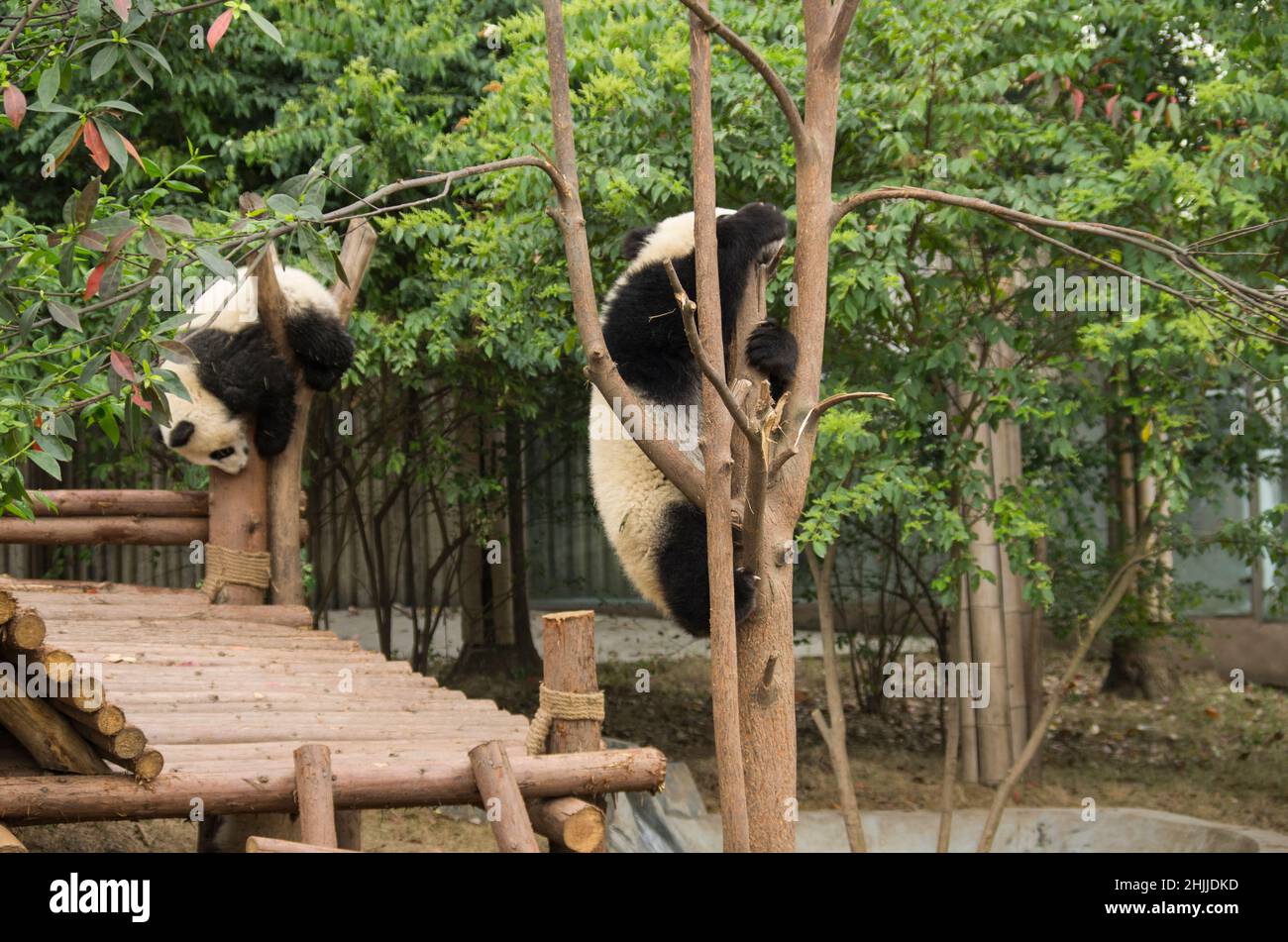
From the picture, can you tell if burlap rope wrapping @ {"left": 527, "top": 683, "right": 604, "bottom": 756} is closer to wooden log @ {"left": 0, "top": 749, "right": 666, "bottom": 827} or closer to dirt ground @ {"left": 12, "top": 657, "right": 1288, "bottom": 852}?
wooden log @ {"left": 0, "top": 749, "right": 666, "bottom": 827}

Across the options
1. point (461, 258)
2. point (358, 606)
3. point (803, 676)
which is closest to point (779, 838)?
point (461, 258)

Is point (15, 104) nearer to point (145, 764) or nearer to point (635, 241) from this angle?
point (145, 764)

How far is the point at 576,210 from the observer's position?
8.51 ft

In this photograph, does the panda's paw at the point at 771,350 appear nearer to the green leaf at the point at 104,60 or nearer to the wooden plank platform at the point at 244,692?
the wooden plank platform at the point at 244,692

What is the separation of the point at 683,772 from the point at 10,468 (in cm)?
409

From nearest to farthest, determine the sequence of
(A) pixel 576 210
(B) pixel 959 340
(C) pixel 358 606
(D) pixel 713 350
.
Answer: (D) pixel 713 350
(A) pixel 576 210
(B) pixel 959 340
(C) pixel 358 606

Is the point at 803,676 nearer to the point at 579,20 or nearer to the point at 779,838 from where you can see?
the point at 579,20

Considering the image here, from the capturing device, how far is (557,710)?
305 centimetres

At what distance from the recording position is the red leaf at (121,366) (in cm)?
232

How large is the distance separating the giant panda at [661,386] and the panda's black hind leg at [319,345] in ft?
4.00

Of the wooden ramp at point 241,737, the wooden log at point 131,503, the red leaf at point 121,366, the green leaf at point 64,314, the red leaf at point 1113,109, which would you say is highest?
the red leaf at point 1113,109

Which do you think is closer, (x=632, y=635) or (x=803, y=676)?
(x=803, y=676)

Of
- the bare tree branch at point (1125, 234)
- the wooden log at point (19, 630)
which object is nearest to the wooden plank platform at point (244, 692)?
the wooden log at point (19, 630)

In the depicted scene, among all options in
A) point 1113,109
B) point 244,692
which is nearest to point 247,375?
point 244,692
